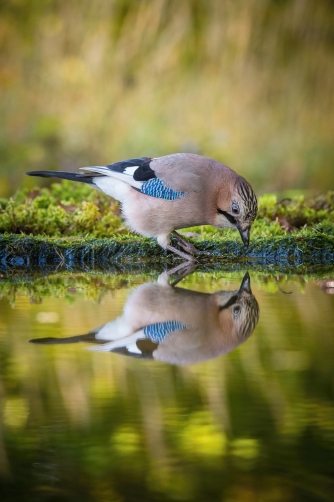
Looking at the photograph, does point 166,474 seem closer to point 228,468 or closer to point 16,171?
point 228,468

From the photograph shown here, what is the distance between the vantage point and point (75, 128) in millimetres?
12008

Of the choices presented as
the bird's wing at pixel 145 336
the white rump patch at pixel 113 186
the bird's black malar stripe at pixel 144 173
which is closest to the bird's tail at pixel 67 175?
the white rump patch at pixel 113 186

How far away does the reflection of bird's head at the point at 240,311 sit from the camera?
12.1 feet

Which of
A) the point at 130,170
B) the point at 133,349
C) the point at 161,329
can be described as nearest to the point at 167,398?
the point at 133,349

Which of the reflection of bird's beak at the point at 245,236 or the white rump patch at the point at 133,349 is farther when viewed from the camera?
the reflection of bird's beak at the point at 245,236

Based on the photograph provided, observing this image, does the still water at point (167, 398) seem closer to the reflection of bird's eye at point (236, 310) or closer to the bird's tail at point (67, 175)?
the reflection of bird's eye at point (236, 310)

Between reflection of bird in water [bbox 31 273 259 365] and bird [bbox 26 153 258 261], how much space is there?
3.78 ft

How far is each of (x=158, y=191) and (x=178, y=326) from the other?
7.65 ft

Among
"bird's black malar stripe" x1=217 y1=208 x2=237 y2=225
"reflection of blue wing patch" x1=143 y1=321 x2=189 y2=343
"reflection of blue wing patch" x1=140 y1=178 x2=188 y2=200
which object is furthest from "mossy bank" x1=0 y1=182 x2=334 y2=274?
"reflection of blue wing patch" x1=143 y1=321 x2=189 y2=343

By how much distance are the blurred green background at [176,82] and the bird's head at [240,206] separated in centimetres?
610

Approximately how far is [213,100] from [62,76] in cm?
244

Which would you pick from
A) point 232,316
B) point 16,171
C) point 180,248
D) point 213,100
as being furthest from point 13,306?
point 213,100

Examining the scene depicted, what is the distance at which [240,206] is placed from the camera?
566 centimetres

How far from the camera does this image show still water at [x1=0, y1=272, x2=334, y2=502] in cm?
202
